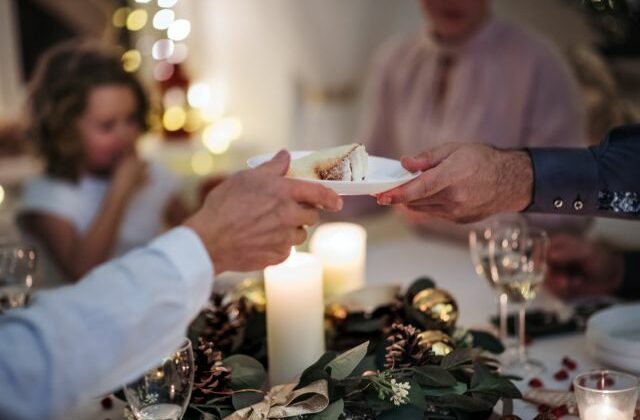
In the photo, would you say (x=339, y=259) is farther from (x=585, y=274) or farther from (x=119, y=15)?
(x=119, y=15)

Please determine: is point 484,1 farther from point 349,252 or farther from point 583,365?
point 583,365

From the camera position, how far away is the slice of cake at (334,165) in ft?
3.40

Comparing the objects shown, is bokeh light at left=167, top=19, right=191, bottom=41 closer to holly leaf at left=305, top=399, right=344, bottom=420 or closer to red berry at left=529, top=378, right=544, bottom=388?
red berry at left=529, top=378, right=544, bottom=388

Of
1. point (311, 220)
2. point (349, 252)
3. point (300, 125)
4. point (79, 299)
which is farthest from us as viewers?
point (300, 125)

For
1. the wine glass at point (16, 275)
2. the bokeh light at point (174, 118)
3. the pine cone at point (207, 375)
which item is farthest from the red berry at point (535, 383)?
the bokeh light at point (174, 118)

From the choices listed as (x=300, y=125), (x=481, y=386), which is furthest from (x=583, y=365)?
(x=300, y=125)

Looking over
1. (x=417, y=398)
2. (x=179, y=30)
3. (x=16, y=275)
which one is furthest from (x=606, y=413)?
(x=179, y=30)

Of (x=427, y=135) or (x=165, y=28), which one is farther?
(x=165, y=28)

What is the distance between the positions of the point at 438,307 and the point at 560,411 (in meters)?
0.23

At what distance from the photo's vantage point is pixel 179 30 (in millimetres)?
3992

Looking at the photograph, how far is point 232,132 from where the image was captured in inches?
158

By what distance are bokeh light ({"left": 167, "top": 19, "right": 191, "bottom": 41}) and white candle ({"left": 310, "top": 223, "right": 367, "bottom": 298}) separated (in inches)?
105

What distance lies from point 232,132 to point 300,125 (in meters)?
0.56

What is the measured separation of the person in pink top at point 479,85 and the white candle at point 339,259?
35.2 inches
